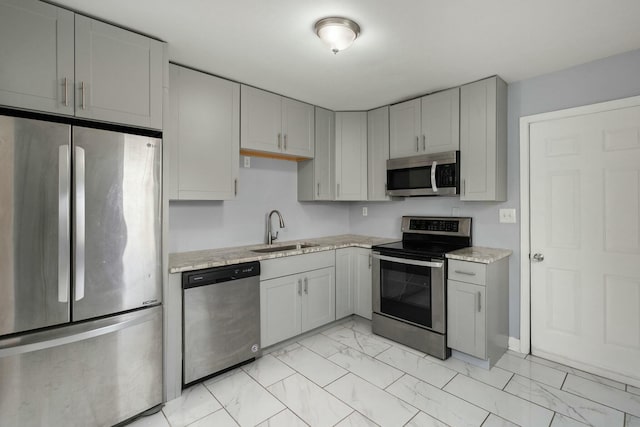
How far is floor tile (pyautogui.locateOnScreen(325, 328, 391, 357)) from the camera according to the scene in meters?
2.75

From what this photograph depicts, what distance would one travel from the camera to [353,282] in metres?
3.32

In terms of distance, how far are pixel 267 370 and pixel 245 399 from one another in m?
0.37

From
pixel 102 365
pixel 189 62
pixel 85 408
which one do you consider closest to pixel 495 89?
pixel 189 62

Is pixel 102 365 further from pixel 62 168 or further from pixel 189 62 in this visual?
pixel 189 62

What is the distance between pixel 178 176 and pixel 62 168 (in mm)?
806

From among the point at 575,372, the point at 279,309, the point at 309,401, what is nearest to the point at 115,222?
the point at 279,309

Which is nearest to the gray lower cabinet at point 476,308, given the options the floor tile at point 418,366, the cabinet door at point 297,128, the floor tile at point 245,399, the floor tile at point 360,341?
the floor tile at point 418,366

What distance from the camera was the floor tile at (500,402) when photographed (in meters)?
1.84

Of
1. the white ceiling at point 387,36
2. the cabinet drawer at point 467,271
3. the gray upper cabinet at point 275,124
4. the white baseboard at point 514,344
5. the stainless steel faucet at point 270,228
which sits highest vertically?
the white ceiling at point 387,36

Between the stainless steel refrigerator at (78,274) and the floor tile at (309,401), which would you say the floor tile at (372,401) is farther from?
the stainless steel refrigerator at (78,274)

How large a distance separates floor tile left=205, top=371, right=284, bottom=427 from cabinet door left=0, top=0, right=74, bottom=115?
193 centimetres

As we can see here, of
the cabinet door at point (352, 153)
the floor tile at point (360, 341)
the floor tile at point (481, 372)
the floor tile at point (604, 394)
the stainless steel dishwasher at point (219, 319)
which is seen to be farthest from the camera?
the cabinet door at point (352, 153)

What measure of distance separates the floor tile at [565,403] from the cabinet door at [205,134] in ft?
8.47

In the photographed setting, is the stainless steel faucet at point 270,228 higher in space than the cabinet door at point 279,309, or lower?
higher
